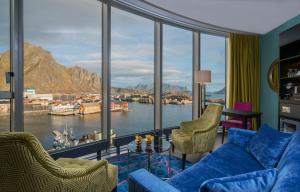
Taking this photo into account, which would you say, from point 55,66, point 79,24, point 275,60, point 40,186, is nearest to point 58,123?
point 55,66

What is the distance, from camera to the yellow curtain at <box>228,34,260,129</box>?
6188 mm

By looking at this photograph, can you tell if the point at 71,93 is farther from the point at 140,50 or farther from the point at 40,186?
the point at 40,186

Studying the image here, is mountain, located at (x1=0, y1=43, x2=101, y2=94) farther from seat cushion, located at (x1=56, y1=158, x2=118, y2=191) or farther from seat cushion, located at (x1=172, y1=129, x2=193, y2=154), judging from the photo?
seat cushion, located at (x1=172, y1=129, x2=193, y2=154)

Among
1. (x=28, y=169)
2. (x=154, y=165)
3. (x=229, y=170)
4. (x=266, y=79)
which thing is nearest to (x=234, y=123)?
(x=266, y=79)

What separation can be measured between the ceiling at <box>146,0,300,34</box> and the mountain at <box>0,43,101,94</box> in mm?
1625

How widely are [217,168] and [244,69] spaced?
4636mm

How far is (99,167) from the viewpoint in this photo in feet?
6.79

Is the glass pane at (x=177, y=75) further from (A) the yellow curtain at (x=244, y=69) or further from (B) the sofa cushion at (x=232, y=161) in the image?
(B) the sofa cushion at (x=232, y=161)

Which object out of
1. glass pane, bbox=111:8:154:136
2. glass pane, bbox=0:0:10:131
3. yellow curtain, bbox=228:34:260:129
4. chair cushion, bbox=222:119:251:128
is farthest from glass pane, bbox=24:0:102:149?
yellow curtain, bbox=228:34:260:129

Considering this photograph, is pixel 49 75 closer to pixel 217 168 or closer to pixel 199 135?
pixel 199 135

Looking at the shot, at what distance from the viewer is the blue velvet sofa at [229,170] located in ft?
3.74

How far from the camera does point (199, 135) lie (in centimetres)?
367

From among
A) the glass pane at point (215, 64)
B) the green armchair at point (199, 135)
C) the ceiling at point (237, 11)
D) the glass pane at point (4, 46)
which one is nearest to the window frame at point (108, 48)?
the glass pane at point (4, 46)

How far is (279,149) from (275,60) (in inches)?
173
